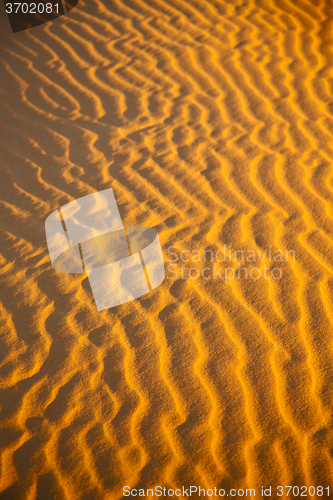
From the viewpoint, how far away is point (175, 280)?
2.68 meters

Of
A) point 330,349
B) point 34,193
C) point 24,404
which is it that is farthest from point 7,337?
point 330,349

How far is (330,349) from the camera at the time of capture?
2.19 metres

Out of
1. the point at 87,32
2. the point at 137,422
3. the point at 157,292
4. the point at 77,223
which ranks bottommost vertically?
the point at 137,422

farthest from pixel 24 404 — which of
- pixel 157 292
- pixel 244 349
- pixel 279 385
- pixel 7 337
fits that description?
pixel 279 385

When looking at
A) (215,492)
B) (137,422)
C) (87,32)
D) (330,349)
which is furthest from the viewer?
(87,32)

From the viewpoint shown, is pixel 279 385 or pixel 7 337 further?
pixel 7 337

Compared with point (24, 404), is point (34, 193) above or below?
above

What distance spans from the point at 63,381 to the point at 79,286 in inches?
28.4

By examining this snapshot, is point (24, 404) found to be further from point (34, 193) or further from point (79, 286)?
point (34, 193)

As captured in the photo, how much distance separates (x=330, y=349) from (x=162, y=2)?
6.22 meters

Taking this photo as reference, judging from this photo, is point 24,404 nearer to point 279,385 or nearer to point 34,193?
point 279,385

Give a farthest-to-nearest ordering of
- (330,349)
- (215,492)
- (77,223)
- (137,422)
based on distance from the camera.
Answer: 1. (77,223)
2. (330,349)
3. (137,422)
4. (215,492)

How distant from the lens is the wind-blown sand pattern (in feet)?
6.38

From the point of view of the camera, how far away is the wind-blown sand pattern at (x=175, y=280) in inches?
76.6
